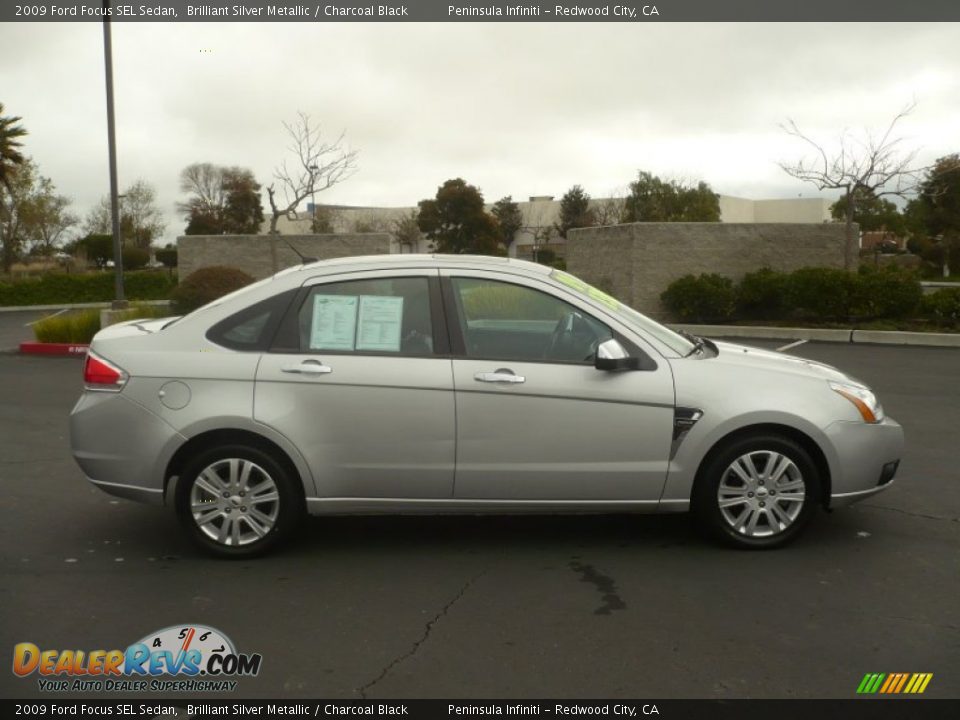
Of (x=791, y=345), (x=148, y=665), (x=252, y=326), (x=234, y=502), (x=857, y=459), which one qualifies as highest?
(x=252, y=326)

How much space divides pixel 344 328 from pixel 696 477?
2.20 m

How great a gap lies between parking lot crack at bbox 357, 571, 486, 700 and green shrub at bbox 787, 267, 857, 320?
15838 mm

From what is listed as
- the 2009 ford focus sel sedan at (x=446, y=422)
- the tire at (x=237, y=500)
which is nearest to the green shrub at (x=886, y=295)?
the 2009 ford focus sel sedan at (x=446, y=422)

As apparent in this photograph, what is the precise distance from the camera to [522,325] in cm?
575

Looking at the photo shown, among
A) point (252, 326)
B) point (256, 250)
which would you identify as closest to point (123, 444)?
point (252, 326)

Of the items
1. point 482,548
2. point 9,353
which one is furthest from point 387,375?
point 9,353

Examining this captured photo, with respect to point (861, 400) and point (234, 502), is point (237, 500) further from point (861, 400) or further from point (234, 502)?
point (861, 400)

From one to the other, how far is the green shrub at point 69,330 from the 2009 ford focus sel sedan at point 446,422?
13.1m

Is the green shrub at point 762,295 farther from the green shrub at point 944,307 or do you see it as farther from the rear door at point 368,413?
the rear door at point 368,413

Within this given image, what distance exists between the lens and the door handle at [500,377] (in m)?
5.46

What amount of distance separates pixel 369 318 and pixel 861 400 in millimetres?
2920

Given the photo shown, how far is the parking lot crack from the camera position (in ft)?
13.2

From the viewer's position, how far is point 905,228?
5841 cm
